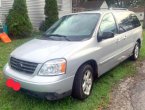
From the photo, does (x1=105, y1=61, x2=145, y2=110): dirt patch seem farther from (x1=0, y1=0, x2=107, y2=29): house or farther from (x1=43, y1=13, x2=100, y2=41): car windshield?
(x1=0, y1=0, x2=107, y2=29): house

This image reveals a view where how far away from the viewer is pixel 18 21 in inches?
469

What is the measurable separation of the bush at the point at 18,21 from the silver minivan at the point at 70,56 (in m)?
6.13

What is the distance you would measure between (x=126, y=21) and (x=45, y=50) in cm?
319

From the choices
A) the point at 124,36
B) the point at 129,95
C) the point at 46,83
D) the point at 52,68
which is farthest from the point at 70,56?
the point at 124,36

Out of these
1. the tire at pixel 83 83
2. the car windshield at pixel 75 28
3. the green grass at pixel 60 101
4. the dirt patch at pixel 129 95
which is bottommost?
the dirt patch at pixel 129 95

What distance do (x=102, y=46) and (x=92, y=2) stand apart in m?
38.9

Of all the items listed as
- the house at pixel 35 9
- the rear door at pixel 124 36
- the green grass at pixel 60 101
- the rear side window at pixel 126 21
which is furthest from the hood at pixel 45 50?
the house at pixel 35 9

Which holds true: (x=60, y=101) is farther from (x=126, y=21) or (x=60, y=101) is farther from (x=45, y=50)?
(x=126, y=21)

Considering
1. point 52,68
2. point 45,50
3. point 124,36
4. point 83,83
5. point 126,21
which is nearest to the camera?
point 52,68

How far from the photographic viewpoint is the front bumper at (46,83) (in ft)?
13.7

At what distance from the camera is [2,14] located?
1336 centimetres

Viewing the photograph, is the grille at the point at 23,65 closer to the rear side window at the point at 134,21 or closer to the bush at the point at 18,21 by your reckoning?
the rear side window at the point at 134,21

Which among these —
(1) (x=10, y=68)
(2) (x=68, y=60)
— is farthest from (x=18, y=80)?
(2) (x=68, y=60)

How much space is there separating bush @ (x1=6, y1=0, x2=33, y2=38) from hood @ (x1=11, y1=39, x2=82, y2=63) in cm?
708
